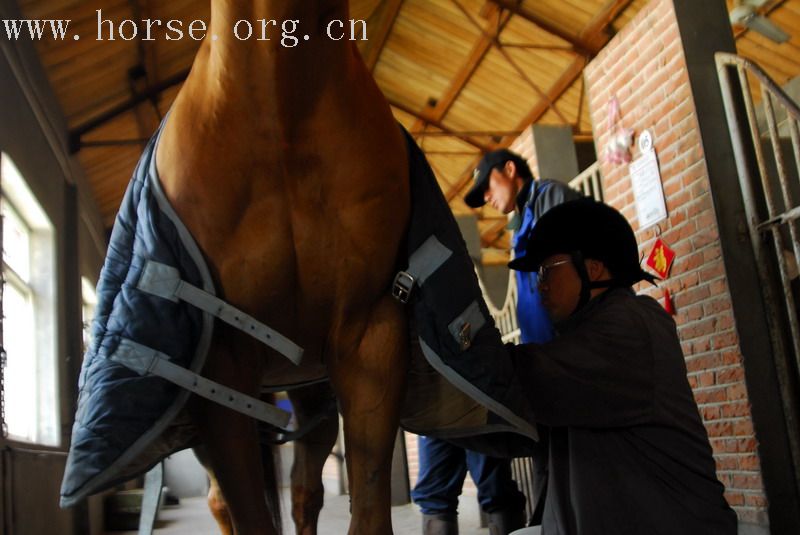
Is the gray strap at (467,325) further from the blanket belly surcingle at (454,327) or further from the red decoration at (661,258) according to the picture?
the red decoration at (661,258)

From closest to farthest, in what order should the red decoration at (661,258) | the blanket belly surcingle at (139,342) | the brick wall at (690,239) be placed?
1. the blanket belly surcingle at (139,342)
2. the brick wall at (690,239)
3. the red decoration at (661,258)

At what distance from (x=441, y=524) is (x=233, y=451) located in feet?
5.11

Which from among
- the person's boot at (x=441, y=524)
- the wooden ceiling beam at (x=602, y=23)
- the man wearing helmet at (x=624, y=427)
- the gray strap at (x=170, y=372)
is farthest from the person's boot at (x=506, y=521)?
the wooden ceiling beam at (x=602, y=23)

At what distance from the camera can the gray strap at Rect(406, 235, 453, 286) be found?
1504 mm

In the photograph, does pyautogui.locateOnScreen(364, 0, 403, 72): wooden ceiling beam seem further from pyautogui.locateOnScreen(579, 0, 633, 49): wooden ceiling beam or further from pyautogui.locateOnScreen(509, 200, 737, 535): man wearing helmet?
pyautogui.locateOnScreen(509, 200, 737, 535): man wearing helmet

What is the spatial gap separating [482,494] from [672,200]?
193cm

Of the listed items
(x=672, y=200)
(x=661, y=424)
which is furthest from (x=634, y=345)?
(x=672, y=200)

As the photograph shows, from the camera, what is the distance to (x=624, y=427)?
5.38ft

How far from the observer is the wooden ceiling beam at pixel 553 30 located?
33.3 feet

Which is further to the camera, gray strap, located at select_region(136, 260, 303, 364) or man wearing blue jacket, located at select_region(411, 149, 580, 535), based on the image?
man wearing blue jacket, located at select_region(411, 149, 580, 535)

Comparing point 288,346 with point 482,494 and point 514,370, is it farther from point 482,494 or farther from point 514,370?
point 482,494

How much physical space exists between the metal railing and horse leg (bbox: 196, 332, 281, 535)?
2.61 metres

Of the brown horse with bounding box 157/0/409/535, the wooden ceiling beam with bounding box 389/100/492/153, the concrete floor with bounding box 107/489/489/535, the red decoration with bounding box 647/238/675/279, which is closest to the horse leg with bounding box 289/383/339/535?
the brown horse with bounding box 157/0/409/535

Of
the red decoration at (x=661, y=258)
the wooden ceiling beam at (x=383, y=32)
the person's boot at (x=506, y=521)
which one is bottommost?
the person's boot at (x=506, y=521)
